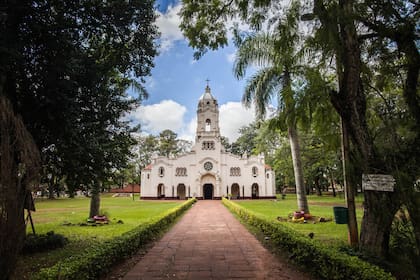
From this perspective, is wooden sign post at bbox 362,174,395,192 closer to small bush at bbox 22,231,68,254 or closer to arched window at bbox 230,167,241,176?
small bush at bbox 22,231,68,254

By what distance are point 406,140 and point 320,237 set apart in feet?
18.1

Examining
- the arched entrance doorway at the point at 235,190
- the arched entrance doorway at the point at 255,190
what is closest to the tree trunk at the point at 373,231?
the arched entrance doorway at the point at 255,190

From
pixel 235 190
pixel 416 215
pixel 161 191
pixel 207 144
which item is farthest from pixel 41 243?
pixel 235 190

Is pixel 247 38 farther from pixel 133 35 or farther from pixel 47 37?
pixel 47 37

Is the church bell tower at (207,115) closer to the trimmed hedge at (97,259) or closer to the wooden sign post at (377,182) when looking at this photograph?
the trimmed hedge at (97,259)

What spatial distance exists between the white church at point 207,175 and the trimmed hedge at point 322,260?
3166cm

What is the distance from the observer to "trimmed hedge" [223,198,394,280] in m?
3.89

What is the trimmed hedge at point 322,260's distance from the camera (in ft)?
12.8

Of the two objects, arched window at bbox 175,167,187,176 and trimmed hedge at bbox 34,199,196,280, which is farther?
arched window at bbox 175,167,187,176

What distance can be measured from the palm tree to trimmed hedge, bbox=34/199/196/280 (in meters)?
5.03

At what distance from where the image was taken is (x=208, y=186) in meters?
40.2

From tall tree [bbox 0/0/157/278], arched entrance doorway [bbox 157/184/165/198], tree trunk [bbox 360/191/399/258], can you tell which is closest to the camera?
tree trunk [bbox 360/191/399/258]

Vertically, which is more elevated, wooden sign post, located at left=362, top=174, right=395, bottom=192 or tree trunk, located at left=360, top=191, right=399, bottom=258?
wooden sign post, located at left=362, top=174, right=395, bottom=192

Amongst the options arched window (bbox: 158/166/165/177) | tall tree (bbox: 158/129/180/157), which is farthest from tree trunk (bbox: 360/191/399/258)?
tall tree (bbox: 158/129/180/157)
